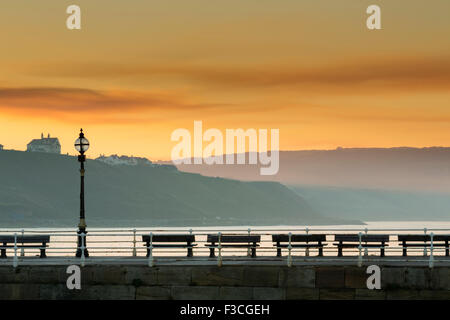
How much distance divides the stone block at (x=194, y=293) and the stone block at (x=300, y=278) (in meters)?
2.12

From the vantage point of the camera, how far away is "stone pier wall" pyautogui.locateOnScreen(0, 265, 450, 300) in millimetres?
28875

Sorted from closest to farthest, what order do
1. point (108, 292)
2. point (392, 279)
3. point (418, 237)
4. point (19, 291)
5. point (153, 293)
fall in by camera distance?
point (392, 279) → point (153, 293) → point (108, 292) → point (19, 291) → point (418, 237)

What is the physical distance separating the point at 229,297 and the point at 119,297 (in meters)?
3.47

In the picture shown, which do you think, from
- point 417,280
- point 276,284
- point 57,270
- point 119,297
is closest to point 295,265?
point 276,284

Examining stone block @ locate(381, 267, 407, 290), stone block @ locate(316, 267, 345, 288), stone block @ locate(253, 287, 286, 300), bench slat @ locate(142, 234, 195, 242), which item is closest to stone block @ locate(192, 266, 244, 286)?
stone block @ locate(253, 287, 286, 300)

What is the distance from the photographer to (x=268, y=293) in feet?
96.2

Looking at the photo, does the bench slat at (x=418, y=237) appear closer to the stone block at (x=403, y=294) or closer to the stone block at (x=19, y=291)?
the stone block at (x=403, y=294)

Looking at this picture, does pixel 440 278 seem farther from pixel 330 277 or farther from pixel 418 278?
pixel 330 277

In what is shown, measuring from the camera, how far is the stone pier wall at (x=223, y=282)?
2888cm

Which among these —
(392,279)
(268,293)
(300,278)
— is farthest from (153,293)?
(392,279)

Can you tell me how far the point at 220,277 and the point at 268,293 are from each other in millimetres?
1577

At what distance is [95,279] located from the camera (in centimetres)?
2975

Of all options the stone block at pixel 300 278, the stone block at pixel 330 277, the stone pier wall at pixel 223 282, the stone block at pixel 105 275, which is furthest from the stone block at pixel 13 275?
the stone block at pixel 330 277
